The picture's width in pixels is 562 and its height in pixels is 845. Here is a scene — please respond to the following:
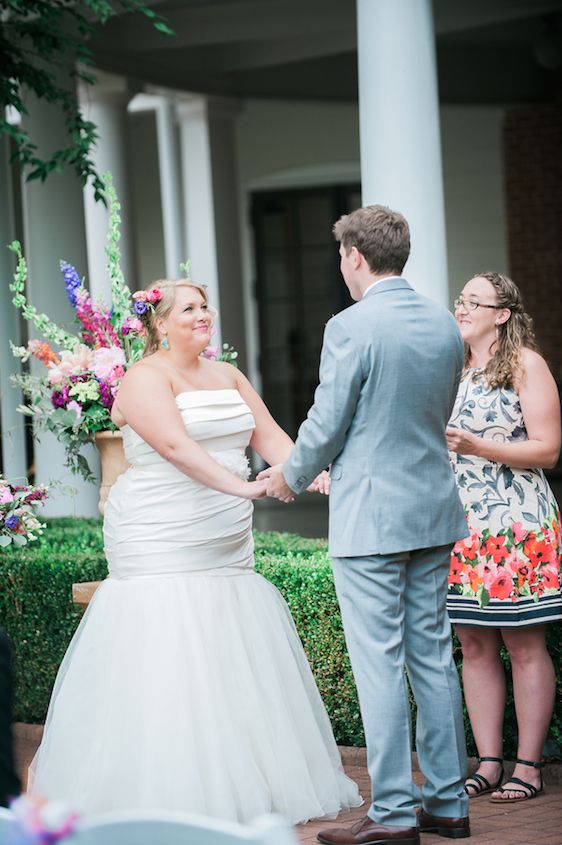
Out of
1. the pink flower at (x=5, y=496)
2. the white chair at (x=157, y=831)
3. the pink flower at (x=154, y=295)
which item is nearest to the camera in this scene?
the white chair at (x=157, y=831)

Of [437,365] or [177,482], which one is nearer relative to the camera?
[437,365]

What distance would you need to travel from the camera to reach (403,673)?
3.81 metres

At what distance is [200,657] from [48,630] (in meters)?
2.01

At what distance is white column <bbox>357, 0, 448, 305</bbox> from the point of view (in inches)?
249

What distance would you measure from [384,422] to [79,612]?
2.58 metres

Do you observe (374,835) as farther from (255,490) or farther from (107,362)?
(107,362)

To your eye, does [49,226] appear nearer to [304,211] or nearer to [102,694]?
[102,694]

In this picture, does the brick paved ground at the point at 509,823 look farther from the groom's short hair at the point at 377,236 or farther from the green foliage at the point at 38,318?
the groom's short hair at the point at 377,236

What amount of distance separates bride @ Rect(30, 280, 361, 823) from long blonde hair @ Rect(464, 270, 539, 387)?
2.70ft

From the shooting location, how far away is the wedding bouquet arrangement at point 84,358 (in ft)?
16.1

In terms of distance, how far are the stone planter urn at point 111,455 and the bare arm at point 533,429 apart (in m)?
1.39

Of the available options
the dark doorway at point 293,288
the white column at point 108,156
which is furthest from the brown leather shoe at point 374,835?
the dark doorway at point 293,288

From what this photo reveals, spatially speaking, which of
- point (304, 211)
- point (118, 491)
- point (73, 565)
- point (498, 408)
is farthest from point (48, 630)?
point (304, 211)

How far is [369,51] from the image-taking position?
21.2 ft
